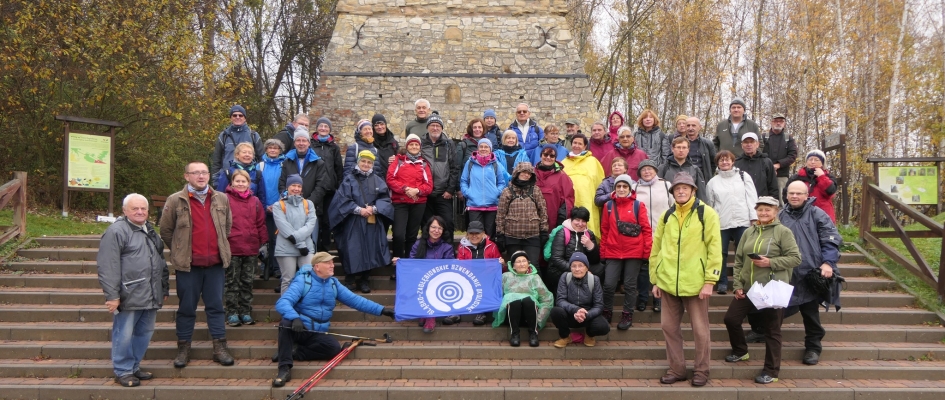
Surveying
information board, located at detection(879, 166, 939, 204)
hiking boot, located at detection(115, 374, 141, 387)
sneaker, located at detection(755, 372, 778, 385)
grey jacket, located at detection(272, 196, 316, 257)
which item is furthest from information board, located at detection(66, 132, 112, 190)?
information board, located at detection(879, 166, 939, 204)

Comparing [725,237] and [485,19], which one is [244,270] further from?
[485,19]

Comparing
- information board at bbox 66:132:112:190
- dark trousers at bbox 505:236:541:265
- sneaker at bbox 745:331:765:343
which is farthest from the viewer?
information board at bbox 66:132:112:190

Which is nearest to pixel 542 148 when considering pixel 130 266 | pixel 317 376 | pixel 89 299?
pixel 317 376

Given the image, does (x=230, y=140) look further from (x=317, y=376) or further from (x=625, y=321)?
(x=625, y=321)

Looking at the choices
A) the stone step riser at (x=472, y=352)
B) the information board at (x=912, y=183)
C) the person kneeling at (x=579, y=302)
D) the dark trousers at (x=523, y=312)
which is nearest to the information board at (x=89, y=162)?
the stone step riser at (x=472, y=352)

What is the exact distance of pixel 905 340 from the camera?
6.44m

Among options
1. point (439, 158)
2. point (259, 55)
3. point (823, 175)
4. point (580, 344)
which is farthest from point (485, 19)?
point (259, 55)

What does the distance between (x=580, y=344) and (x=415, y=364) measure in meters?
1.62

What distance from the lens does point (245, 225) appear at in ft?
20.2

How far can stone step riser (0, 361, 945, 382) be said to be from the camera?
5.65 meters

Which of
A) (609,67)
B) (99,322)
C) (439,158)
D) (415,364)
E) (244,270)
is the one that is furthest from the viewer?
(609,67)

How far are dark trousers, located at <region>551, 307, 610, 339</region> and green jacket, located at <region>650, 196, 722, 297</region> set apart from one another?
0.76 m

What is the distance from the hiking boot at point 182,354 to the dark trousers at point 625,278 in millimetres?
3993

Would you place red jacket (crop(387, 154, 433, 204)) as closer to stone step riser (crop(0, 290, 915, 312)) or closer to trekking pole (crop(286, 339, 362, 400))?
stone step riser (crop(0, 290, 915, 312))
